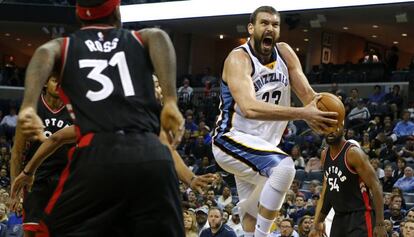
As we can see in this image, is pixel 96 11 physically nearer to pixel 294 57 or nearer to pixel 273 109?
pixel 273 109

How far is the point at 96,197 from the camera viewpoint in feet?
13.4

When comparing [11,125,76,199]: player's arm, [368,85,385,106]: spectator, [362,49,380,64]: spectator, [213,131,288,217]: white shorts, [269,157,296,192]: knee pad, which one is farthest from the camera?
[362,49,380,64]: spectator

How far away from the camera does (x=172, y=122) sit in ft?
13.4

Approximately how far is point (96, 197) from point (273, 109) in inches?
93.5

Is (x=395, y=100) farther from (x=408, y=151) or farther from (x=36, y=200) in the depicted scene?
(x=36, y=200)

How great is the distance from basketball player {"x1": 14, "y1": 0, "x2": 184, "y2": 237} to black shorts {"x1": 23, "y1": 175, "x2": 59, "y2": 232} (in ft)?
9.06

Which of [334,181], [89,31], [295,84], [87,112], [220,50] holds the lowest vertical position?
[220,50]

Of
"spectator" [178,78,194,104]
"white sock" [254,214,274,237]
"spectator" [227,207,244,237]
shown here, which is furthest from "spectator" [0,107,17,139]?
"white sock" [254,214,274,237]

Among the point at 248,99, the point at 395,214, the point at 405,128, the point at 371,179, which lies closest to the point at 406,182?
the point at 395,214

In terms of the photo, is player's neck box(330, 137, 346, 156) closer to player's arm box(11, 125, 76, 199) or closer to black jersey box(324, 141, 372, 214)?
black jersey box(324, 141, 372, 214)

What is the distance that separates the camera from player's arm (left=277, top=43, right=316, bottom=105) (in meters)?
7.06

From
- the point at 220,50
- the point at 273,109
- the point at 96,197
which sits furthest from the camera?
the point at 220,50

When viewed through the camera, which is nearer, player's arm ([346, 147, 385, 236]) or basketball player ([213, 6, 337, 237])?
basketball player ([213, 6, 337, 237])

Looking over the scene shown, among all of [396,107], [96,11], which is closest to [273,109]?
[96,11]
